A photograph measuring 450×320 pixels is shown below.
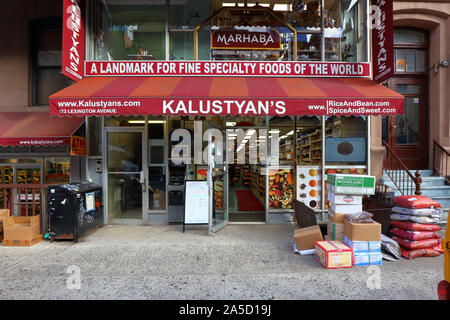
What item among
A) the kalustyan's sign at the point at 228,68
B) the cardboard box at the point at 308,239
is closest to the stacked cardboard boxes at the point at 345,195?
the cardboard box at the point at 308,239

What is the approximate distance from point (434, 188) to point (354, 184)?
416 centimetres

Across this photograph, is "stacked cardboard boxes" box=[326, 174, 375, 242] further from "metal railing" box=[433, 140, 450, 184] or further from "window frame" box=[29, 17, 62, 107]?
"window frame" box=[29, 17, 62, 107]

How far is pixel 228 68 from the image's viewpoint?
257 inches

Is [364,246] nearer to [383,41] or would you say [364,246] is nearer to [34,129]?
[383,41]

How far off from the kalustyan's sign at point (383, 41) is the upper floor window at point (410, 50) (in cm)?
296

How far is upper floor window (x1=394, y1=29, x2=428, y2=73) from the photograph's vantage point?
838cm

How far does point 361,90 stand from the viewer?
565cm

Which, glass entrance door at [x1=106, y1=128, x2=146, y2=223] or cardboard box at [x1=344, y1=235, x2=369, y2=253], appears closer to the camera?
cardboard box at [x1=344, y1=235, x2=369, y2=253]

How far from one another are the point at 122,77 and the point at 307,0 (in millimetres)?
5799

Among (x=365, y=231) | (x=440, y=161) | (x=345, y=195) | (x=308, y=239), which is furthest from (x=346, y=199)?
(x=440, y=161)

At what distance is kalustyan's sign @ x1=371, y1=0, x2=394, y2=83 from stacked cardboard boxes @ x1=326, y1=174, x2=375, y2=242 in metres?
2.78

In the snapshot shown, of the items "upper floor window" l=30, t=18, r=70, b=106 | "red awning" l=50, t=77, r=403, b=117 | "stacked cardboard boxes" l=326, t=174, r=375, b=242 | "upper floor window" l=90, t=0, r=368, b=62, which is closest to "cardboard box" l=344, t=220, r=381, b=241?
"stacked cardboard boxes" l=326, t=174, r=375, b=242

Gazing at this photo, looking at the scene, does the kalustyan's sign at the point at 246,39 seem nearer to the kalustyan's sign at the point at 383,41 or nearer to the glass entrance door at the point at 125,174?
the kalustyan's sign at the point at 383,41

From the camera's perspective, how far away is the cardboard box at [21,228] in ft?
17.7
